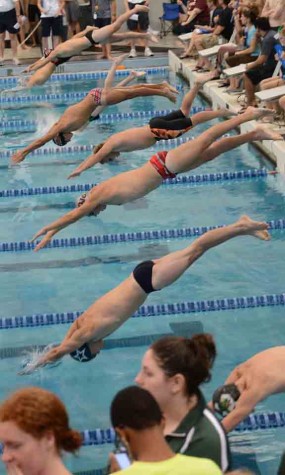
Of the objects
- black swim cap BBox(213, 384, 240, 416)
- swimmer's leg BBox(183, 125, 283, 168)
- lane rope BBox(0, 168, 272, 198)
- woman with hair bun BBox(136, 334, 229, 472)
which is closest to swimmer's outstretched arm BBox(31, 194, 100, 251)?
swimmer's leg BBox(183, 125, 283, 168)

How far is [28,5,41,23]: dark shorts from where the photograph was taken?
20453mm

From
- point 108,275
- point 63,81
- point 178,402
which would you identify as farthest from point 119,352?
point 63,81

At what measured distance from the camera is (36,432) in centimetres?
296

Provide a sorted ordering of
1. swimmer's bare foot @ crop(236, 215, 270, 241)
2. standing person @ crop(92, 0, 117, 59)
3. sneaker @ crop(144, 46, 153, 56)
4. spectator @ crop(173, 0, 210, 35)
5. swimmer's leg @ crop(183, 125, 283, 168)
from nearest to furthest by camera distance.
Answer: swimmer's bare foot @ crop(236, 215, 270, 241)
swimmer's leg @ crop(183, 125, 283, 168)
spectator @ crop(173, 0, 210, 35)
standing person @ crop(92, 0, 117, 59)
sneaker @ crop(144, 46, 153, 56)

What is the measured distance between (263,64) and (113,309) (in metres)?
7.67

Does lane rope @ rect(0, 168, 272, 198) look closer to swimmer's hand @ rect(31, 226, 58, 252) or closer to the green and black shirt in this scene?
swimmer's hand @ rect(31, 226, 58, 252)

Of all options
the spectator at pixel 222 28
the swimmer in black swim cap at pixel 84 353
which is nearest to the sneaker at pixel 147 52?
the spectator at pixel 222 28

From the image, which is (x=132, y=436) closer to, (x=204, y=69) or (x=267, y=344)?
(x=267, y=344)

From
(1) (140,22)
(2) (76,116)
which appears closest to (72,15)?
(1) (140,22)

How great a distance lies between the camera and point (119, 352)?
7160mm

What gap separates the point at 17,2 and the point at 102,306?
1463 cm

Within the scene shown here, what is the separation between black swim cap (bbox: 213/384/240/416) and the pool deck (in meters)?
6.74

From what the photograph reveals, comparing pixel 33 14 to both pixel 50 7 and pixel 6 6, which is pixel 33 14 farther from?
pixel 50 7

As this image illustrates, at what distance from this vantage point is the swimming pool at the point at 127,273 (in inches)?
260
